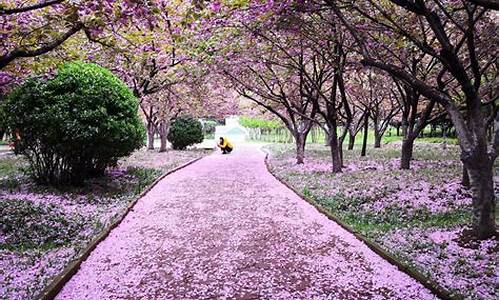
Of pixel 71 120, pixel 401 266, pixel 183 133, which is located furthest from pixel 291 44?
pixel 183 133

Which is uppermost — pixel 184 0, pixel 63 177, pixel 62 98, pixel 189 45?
pixel 184 0

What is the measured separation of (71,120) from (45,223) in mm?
3551

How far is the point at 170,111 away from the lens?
34188 mm

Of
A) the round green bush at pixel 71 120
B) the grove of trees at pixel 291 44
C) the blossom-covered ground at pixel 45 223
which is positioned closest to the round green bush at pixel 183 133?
the grove of trees at pixel 291 44

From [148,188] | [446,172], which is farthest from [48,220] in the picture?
[446,172]

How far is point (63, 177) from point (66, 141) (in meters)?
1.61

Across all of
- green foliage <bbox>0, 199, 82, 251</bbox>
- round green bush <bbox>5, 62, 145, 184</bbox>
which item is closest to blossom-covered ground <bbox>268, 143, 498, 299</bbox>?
green foliage <bbox>0, 199, 82, 251</bbox>

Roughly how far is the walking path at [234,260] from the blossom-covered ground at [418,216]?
51cm

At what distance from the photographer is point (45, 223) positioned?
8.83 meters

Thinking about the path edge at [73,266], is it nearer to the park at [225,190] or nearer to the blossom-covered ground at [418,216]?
the park at [225,190]

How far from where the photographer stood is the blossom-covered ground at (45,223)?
6.03m

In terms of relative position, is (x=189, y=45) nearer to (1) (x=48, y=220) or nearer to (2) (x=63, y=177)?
(2) (x=63, y=177)

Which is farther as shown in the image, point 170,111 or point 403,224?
point 170,111

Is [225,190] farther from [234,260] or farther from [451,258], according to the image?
[451,258]
